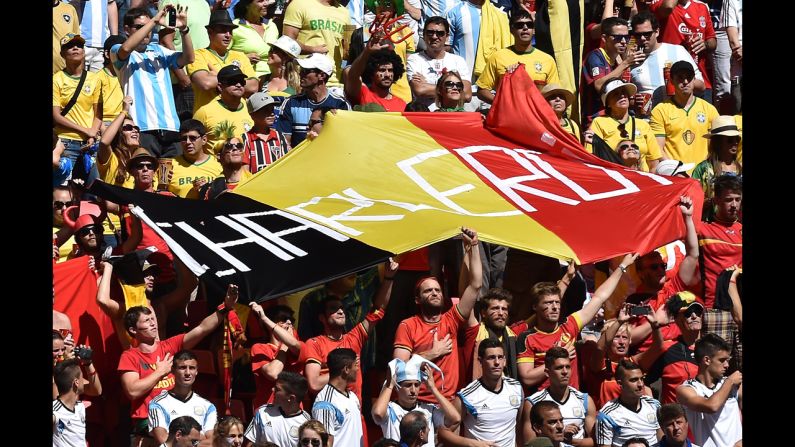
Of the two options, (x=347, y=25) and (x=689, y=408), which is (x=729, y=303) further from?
(x=347, y=25)

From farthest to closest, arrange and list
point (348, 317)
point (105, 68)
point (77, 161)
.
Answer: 1. point (105, 68)
2. point (77, 161)
3. point (348, 317)

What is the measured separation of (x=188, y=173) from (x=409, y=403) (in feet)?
11.1

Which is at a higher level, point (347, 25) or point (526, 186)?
point (347, 25)

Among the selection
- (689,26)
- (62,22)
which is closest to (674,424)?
(62,22)

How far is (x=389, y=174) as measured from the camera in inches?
507

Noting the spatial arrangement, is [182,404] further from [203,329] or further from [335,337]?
[335,337]

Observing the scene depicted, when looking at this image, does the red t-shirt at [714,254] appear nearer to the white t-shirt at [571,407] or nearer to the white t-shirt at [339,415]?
the white t-shirt at [571,407]

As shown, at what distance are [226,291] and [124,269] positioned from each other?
1043 mm

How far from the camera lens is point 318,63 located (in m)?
14.5

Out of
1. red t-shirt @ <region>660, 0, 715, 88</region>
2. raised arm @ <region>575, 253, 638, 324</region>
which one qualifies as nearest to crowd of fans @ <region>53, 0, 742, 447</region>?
raised arm @ <region>575, 253, 638, 324</region>

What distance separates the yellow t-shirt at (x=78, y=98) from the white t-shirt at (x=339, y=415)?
13.4 feet

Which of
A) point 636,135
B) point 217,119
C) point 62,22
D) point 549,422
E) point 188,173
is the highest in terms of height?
point 62,22

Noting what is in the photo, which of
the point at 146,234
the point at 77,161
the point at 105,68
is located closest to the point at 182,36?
the point at 105,68

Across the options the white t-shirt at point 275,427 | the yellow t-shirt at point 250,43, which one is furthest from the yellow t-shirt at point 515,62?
the white t-shirt at point 275,427
